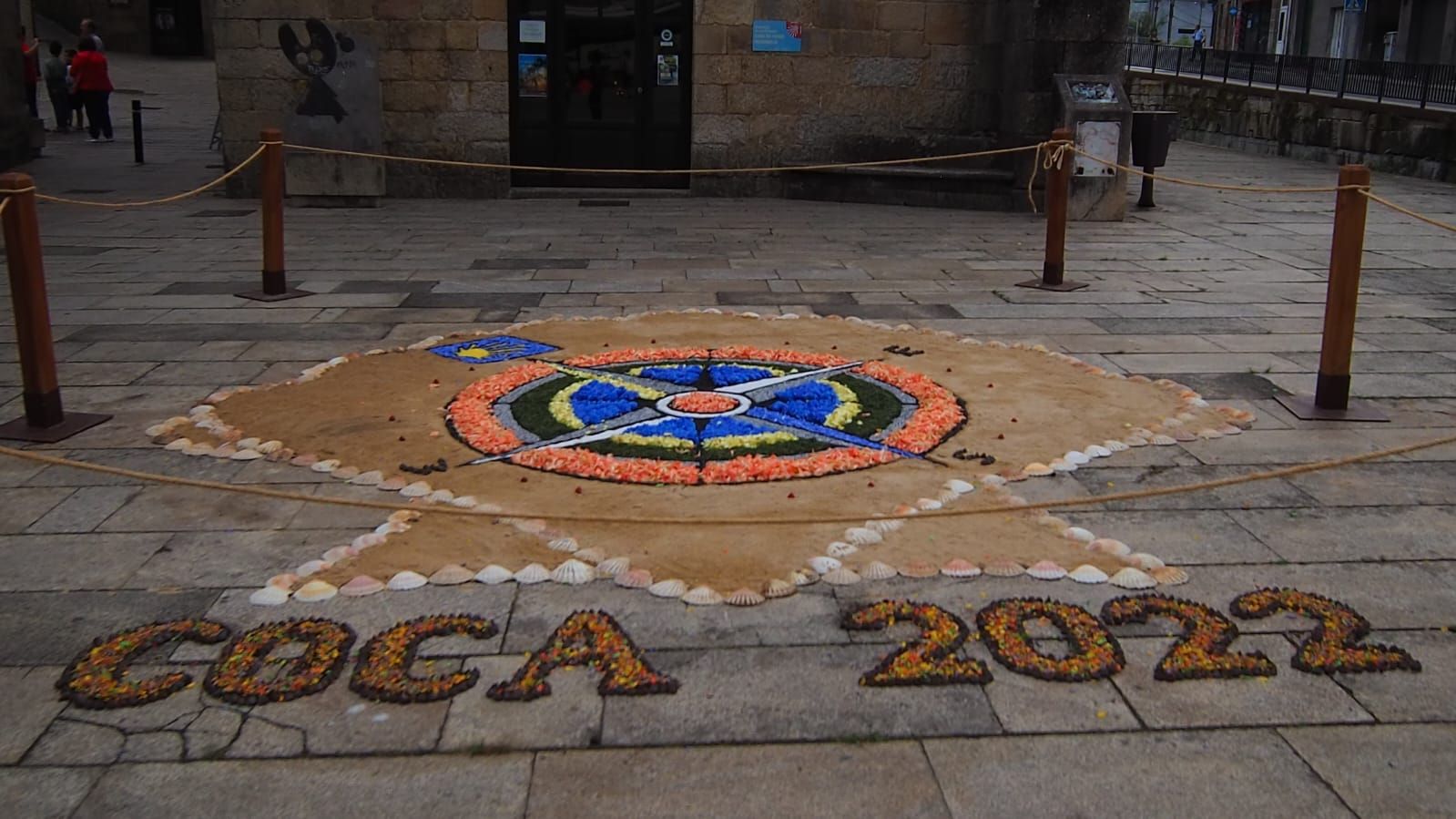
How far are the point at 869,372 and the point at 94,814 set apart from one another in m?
4.57

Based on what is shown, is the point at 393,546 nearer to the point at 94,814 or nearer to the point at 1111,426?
the point at 94,814

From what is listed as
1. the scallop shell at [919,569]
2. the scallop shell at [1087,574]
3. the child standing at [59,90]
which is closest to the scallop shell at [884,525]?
the scallop shell at [919,569]

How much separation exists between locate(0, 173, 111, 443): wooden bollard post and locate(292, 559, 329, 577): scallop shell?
2093 mm

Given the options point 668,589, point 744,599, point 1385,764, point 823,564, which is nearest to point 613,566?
point 668,589

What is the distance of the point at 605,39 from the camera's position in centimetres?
1517

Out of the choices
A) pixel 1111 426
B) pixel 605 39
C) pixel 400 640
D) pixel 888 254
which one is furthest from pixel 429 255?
pixel 400 640

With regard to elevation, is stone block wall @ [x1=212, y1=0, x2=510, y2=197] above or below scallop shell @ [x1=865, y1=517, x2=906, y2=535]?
above

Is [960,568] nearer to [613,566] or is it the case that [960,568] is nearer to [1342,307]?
[613,566]

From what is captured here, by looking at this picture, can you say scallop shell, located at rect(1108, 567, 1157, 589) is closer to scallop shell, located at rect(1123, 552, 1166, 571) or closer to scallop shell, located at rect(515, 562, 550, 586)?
scallop shell, located at rect(1123, 552, 1166, 571)

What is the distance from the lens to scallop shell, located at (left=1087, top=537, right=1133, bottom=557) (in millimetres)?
4320

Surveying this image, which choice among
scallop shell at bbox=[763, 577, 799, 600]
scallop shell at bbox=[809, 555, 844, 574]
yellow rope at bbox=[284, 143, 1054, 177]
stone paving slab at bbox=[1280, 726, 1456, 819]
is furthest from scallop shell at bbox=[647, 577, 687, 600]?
yellow rope at bbox=[284, 143, 1054, 177]

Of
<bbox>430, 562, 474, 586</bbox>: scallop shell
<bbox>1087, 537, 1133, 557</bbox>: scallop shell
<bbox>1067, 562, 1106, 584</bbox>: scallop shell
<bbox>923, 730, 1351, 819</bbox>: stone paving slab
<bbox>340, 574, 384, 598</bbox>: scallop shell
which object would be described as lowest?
<bbox>923, 730, 1351, 819</bbox>: stone paving slab

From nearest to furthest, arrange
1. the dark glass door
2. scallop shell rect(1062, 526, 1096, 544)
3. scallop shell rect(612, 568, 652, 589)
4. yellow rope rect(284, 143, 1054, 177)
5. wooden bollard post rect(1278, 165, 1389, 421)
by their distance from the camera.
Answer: scallop shell rect(612, 568, 652, 589)
scallop shell rect(1062, 526, 1096, 544)
wooden bollard post rect(1278, 165, 1389, 421)
yellow rope rect(284, 143, 1054, 177)
the dark glass door

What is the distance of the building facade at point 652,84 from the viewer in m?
14.4
